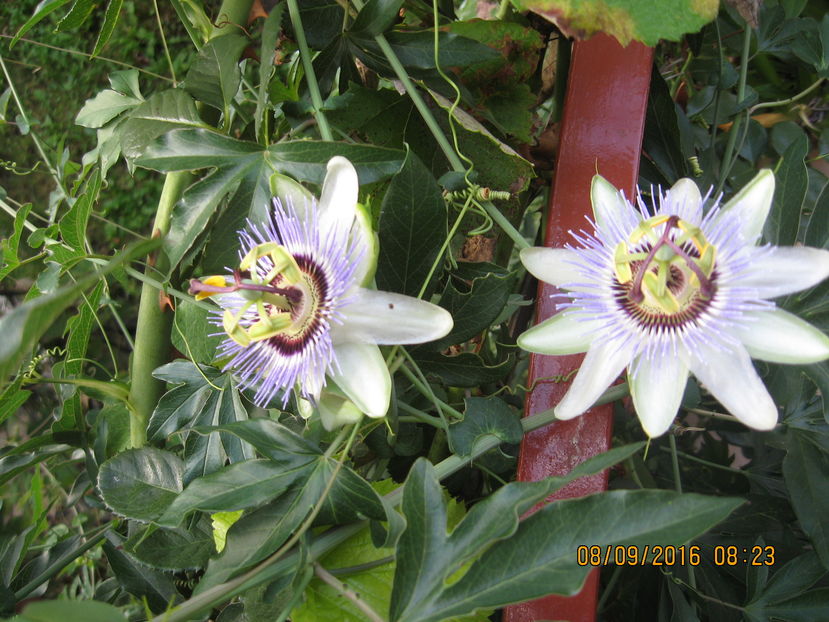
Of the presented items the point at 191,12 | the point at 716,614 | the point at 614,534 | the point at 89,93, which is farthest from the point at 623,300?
the point at 89,93

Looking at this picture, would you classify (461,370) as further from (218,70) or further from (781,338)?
(218,70)

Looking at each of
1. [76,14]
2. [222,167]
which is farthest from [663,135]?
[76,14]

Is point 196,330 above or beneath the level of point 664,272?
beneath

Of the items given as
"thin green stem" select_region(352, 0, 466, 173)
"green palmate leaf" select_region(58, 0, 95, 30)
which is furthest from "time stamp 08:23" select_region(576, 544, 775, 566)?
"green palmate leaf" select_region(58, 0, 95, 30)

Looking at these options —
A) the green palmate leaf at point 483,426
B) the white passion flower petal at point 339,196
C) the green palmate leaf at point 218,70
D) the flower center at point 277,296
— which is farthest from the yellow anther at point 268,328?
the green palmate leaf at point 218,70

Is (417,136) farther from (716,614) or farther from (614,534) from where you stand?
(716,614)

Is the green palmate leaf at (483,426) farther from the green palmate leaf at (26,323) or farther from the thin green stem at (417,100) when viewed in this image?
the green palmate leaf at (26,323)

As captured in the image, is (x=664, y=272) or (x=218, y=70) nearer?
(x=664, y=272)
